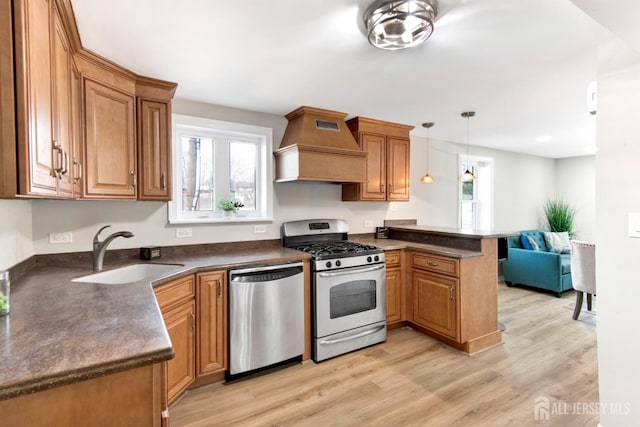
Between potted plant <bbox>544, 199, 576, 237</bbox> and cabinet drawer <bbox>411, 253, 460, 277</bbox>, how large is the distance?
14.7 ft

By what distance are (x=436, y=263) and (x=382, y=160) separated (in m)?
1.37

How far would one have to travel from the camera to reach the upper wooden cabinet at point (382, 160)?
3.60 m

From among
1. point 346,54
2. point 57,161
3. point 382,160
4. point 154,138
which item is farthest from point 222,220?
point 382,160

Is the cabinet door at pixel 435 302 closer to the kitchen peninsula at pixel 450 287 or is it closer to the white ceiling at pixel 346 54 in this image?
the kitchen peninsula at pixel 450 287

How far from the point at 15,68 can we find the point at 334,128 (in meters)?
2.61

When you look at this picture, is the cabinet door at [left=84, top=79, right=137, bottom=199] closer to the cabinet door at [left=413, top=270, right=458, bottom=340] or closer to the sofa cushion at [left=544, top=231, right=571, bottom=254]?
the cabinet door at [left=413, top=270, right=458, bottom=340]

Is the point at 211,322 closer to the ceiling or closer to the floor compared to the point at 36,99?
closer to the floor

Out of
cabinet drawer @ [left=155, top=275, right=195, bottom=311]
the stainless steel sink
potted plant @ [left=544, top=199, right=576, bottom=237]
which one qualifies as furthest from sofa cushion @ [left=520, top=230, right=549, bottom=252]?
the stainless steel sink

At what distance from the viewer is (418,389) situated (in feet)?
7.59

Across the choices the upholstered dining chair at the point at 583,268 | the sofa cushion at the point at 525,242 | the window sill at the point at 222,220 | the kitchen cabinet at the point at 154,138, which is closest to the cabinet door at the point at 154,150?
the kitchen cabinet at the point at 154,138

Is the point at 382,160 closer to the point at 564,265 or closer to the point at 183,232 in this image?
the point at 183,232

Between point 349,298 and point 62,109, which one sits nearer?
point 62,109

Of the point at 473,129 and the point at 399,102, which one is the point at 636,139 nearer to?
the point at 399,102

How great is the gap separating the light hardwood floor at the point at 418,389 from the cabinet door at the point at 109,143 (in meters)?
1.57
